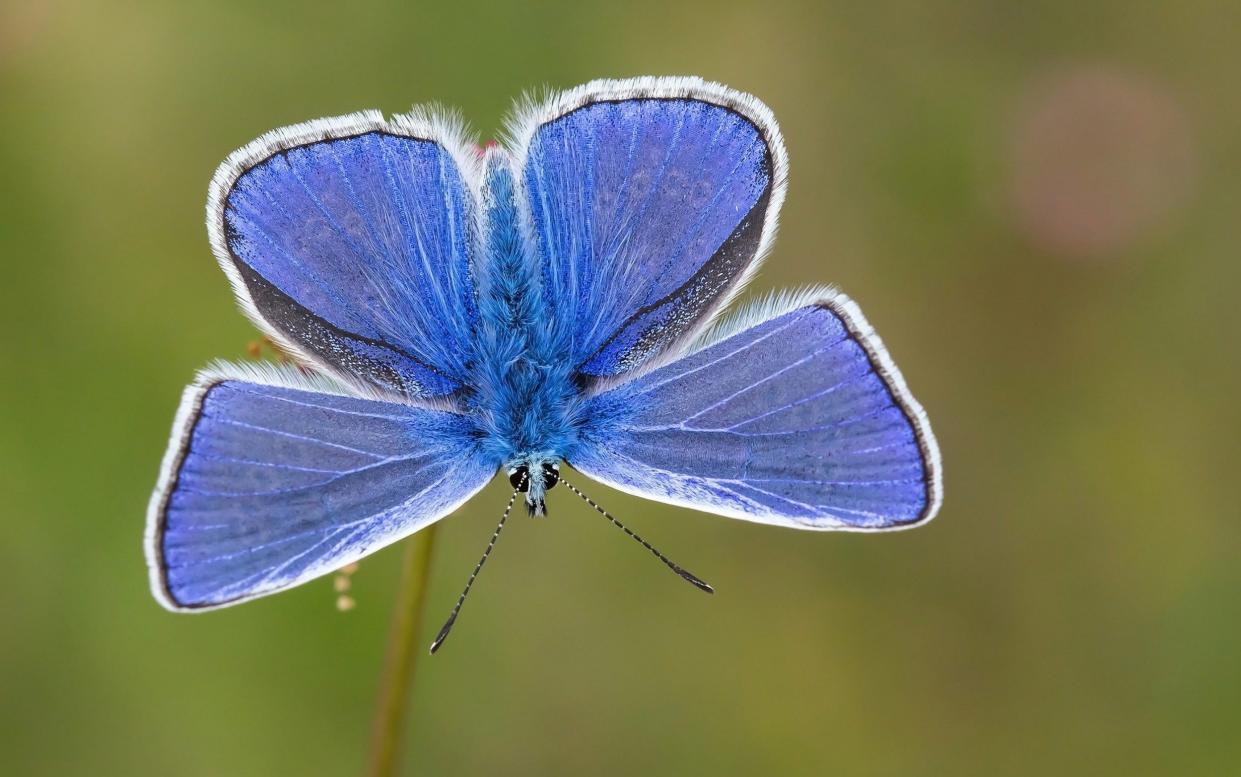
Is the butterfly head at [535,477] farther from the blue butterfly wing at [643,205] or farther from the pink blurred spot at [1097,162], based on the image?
the pink blurred spot at [1097,162]

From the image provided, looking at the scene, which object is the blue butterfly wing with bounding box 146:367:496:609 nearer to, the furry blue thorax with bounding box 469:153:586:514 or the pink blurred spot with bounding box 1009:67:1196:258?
the furry blue thorax with bounding box 469:153:586:514

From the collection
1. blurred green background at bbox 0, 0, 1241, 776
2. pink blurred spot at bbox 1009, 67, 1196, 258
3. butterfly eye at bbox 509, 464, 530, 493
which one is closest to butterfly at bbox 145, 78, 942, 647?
butterfly eye at bbox 509, 464, 530, 493

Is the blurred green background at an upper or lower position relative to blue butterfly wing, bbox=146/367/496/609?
upper

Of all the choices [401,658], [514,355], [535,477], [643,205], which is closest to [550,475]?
[535,477]

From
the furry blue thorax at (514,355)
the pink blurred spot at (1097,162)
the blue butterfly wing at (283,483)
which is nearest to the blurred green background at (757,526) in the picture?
the pink blurred spot at (1097,162)

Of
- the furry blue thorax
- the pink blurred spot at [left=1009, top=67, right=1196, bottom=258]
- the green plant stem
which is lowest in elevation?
the green plant stem

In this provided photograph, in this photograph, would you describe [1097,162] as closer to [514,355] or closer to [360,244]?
[514,355]

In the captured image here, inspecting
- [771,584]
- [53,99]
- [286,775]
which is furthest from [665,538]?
[53,99]

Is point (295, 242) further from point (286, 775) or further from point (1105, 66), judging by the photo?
point (1105, 66)
